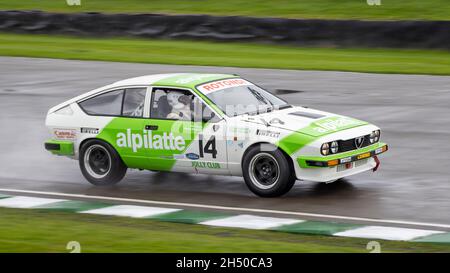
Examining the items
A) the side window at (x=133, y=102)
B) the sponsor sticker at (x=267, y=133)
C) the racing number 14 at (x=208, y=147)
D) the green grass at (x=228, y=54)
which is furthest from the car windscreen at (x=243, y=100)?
the green grass at (x=228, y=54)

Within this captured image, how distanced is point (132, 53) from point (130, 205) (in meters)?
17.4

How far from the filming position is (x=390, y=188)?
41.2ft

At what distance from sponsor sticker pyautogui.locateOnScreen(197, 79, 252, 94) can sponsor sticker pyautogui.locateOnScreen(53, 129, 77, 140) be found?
1879 mm

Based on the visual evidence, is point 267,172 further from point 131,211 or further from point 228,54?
point 228,54

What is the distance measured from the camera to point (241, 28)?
29.3 metres

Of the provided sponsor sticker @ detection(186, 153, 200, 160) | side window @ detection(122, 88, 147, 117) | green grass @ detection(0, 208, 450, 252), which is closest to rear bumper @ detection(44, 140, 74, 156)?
side window @ detection(122, 88, 147, 117)

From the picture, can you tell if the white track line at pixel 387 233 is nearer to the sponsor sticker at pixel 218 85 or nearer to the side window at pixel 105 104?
the sponsor sticker at pixel 218 85

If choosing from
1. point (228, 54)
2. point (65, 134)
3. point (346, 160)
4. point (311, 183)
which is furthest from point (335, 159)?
point (228, 54)

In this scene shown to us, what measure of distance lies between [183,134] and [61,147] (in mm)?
1877

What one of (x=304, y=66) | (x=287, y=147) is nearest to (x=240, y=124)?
(x=287, y=147)

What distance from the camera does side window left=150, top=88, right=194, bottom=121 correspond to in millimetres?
12664

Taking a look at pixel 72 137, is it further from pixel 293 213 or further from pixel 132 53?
pixel 132 53

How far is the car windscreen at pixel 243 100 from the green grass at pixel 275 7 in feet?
54.1

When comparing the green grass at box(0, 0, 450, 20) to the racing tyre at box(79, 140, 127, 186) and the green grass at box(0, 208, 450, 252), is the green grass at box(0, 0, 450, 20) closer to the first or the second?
the racing tyre at box(79, 140, 127, 186)
